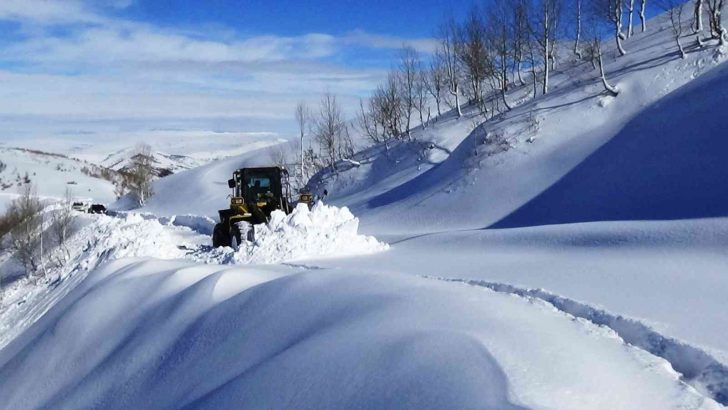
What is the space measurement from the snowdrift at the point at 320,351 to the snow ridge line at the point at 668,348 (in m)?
0.16

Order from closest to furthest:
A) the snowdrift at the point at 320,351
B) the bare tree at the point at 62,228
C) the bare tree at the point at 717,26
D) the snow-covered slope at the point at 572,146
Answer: the snowdrift at the point at 320,351
the snow-covered slope at the point at 572,146
the bare tree at the point at 717,26
the bare tree at the point at 62,228

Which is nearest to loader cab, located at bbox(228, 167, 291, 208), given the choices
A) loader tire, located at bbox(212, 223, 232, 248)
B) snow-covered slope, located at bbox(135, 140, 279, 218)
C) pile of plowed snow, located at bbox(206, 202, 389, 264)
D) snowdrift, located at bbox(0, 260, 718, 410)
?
loader tire, located at bbox(212, 223, 232, 248)

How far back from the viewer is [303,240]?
45.8ft

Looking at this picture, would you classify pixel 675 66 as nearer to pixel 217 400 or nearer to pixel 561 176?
pixel 561 176

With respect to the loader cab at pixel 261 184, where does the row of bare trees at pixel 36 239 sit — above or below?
below

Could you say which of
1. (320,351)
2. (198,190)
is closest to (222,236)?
(320,351)

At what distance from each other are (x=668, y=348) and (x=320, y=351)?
307cm

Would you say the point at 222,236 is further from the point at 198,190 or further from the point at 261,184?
the point at 198,190

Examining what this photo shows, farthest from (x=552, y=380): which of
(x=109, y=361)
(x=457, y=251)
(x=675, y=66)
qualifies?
(x=675, y=66)

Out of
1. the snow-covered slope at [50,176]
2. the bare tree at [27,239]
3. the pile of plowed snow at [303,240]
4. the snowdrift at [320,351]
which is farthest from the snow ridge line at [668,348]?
the snow-covered slope at [50,176]

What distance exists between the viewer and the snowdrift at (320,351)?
16.5 ft

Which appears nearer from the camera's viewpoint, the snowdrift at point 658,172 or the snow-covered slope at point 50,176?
the snowdrift at point 658,172

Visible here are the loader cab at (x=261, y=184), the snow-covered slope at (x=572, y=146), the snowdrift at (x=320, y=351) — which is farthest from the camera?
the loader cab at (x=261, y=184)

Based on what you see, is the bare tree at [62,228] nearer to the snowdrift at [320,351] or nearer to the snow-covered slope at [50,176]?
the snowdrift at [320,351]
